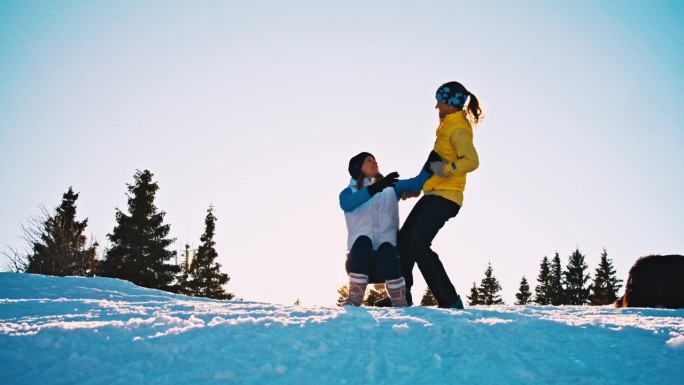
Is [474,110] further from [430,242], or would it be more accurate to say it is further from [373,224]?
[373,224]

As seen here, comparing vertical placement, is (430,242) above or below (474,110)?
below

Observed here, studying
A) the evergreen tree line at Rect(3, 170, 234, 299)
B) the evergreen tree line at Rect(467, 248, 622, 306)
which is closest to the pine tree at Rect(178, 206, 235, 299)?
the evergreen tree line at Rect(3, 170, 234, 299)

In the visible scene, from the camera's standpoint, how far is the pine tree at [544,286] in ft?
147

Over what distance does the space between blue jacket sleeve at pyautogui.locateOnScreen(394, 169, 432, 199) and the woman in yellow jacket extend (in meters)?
0.07

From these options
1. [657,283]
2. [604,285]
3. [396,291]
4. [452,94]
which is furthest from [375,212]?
[604,285]

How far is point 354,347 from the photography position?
2715 mm

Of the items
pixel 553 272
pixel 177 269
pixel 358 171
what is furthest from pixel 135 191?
pixel 553 272

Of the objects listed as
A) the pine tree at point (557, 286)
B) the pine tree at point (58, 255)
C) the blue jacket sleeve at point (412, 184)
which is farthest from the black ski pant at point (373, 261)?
the pine tree at point (557, 286)

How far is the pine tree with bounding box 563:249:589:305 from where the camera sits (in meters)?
43.0

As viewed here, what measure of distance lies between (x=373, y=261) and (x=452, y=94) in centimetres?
195

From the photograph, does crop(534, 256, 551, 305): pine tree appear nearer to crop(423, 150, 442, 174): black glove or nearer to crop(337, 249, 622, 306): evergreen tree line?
crop(337, 249, 622, 306): evergreen tree line

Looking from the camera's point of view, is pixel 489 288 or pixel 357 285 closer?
pixel 357 285

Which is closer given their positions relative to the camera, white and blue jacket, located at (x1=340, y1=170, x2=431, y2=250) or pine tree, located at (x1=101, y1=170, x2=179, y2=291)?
white and blue jacket, located at (x1=340, y1=170, x2=431, y2=250)

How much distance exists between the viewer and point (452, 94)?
5.58 meters
